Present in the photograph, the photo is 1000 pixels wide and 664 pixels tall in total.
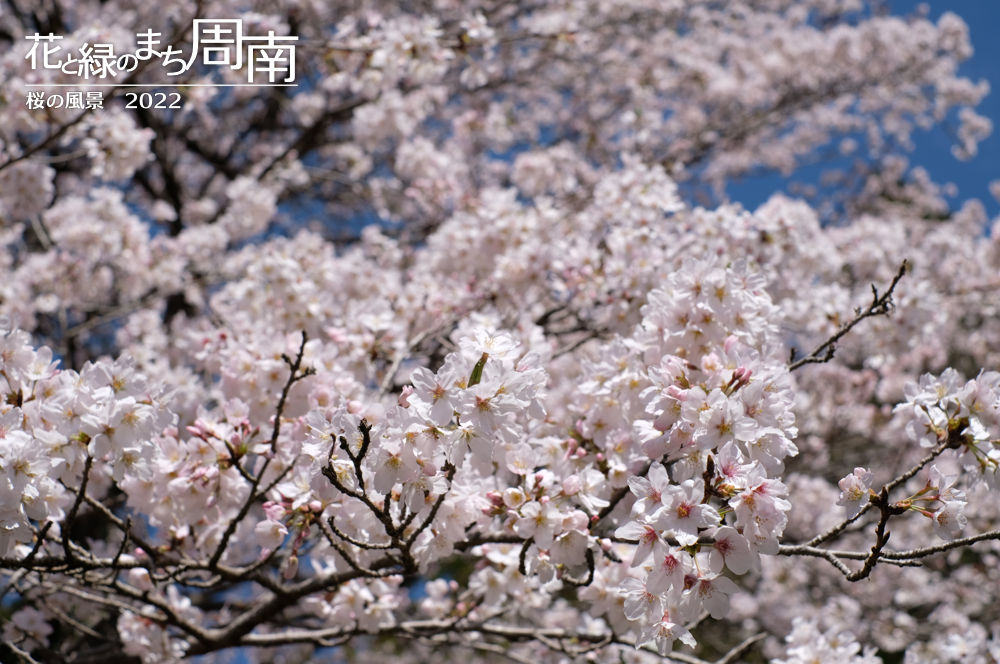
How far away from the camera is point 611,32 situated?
29.2 ft

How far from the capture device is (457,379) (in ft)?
5.66

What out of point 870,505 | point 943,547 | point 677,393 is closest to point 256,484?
point 677,393

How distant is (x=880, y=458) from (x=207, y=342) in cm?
722

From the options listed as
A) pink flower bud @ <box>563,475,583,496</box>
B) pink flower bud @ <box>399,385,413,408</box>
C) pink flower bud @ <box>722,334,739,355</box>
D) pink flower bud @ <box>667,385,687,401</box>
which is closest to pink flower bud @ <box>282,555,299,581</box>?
pink flower bud @ <box>399,385,413,408</box>

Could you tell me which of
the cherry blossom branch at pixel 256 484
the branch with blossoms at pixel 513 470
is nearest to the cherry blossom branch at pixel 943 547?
the branch with blossoms at pixel 513 470

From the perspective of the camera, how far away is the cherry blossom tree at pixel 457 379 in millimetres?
1783

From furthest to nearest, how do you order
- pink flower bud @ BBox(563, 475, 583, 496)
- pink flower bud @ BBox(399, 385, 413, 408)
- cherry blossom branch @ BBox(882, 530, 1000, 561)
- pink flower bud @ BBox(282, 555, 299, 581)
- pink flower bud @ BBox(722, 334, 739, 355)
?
1. pink flower bud @ BBox(282, 555, 299, 581)
2. pink flower bud @ BBox(722, 334, 739, 355)
3. pink flower bud @ BBox(563, 475, 583, 496)
4. pink flower bud @ BBox(399, 385, 413, 408)
5. cherry blossom branch @ BBox(882, 530, 1000, 561)

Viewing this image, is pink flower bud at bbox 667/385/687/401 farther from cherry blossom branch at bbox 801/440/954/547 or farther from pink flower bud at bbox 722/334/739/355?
cherry blossom branch at bbox 801/440/954/547

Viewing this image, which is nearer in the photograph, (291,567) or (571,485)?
(571,485)

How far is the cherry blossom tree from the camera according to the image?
70.2 inches

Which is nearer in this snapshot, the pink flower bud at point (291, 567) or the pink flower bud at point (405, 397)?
the pink flower bud at point (405, 397)

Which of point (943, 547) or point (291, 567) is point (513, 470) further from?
point (943, 547)

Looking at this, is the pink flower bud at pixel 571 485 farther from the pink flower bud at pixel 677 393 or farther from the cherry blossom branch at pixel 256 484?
the cherry blossom branch at pixel 256 484

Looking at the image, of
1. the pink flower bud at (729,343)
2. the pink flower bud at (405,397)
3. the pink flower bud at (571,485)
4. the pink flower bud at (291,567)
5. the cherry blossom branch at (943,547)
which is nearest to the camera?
the cherry blossom branch at (943,547)
